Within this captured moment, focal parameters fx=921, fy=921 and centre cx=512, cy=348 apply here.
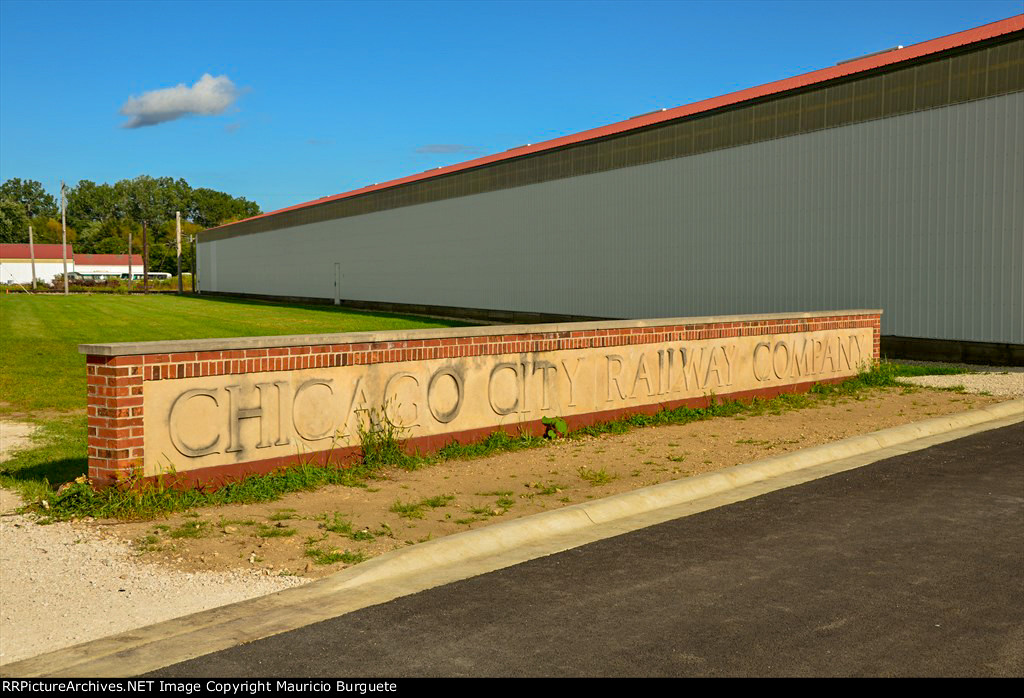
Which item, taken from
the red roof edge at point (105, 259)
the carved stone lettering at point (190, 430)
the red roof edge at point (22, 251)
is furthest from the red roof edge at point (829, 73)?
the red roof edge at point (105, 259)

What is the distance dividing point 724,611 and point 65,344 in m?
24.0

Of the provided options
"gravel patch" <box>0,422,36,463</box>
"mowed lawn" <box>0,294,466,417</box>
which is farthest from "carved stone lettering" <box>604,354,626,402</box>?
"mowed lawn" <box>0,294,466,417</box>

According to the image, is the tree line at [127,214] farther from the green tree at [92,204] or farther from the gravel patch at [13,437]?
the gravel patch at [13,437]

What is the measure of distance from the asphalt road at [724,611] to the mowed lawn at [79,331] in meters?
11.2

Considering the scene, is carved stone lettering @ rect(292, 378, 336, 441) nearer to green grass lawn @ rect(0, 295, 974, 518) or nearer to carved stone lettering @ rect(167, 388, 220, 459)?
green grass lawn @ rect(0, 295, 974, 518)

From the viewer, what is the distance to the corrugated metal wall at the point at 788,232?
20.8 m

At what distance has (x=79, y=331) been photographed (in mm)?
30234

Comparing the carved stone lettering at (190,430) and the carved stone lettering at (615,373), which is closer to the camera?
the carved stone lettering at (190,430)

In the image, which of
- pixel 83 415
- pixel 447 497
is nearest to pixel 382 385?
pixel 447 497

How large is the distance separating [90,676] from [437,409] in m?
6.14

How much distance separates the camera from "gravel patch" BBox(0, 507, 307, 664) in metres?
5.33

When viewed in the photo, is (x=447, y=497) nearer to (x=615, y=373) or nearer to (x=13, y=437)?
(x=615, y=373)

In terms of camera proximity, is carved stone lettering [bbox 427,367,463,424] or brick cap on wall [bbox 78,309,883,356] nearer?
brick cap on wall [bbox 78,309,883,356]

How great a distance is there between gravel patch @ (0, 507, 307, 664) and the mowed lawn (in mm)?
Result: 8557
